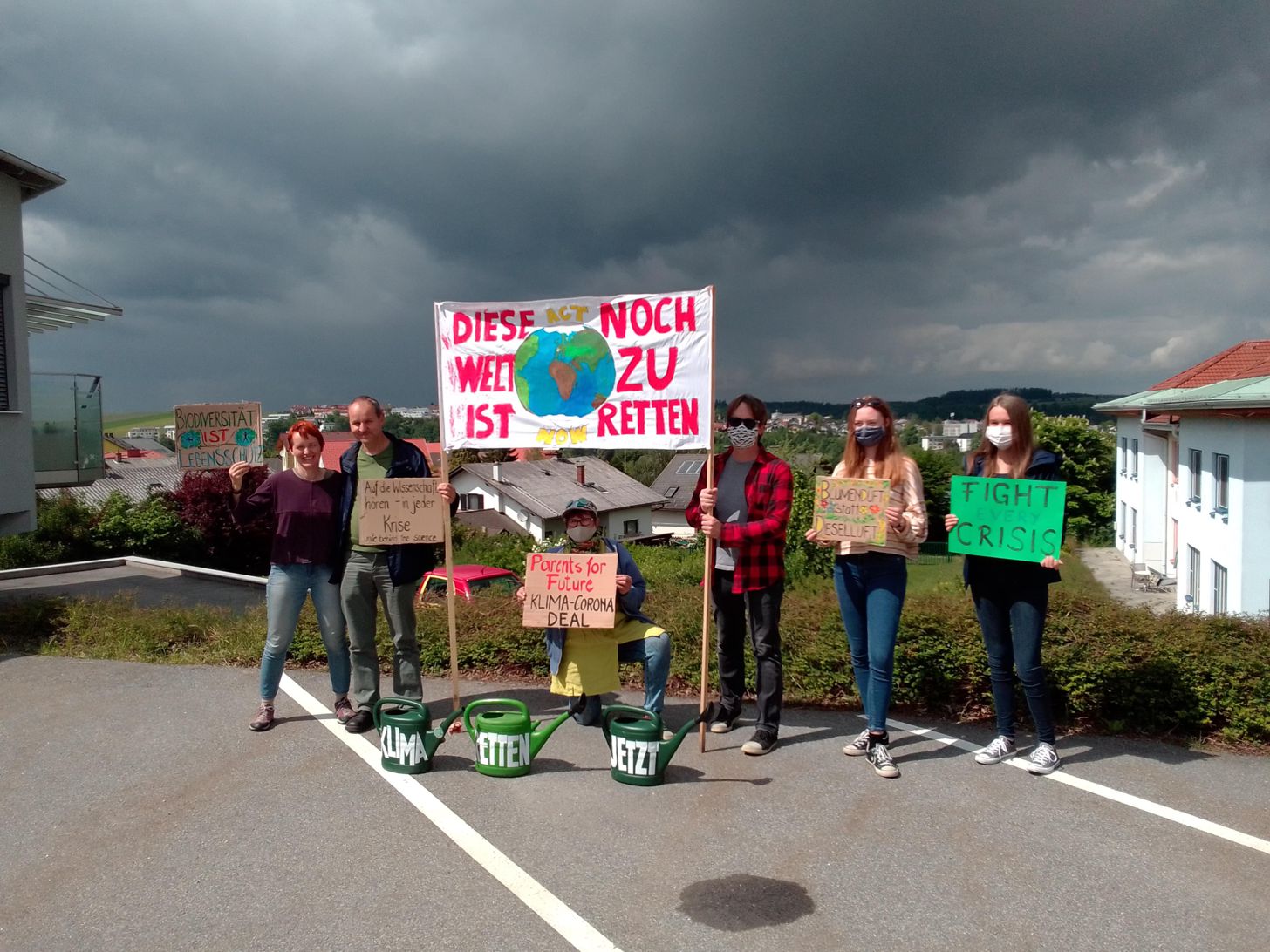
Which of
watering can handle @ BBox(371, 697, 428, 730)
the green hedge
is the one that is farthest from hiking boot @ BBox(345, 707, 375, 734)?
the green hedge

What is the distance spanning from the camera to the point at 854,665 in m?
5.70

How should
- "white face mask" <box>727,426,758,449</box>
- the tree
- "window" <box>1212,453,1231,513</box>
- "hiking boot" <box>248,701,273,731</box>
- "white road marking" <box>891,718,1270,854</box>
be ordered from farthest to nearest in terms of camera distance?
1. the tree
2. "window" <box>1212,453,1231,513</box>
3. "hiking boot" <box>248,701,273,731</box>
4. "white face mask" <box>727,426,758,449</box>
5. "white road marking" <box>891,718,1270,854</box>

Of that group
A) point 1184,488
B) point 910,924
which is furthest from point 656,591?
point 1184,488

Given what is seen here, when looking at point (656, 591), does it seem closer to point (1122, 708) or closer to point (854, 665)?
point (854, 665)

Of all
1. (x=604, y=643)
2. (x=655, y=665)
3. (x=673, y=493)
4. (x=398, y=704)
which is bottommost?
(x=673, y=493)

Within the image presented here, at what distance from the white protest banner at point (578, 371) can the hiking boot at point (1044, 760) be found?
2683 millimetres

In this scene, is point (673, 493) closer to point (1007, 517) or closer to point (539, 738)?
point (539, 738)

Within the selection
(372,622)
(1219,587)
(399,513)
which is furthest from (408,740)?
(1219,587)

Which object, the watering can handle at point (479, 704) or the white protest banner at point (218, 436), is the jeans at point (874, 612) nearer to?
the watering can handle at point (479, 704)

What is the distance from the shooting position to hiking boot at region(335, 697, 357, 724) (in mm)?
6232

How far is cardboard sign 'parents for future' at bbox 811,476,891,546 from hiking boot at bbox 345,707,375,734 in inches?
130

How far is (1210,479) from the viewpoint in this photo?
3073cm

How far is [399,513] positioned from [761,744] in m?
2.75

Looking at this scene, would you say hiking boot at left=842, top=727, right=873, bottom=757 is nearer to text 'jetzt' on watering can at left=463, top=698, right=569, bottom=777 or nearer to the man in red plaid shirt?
the man in red plaid shirt
